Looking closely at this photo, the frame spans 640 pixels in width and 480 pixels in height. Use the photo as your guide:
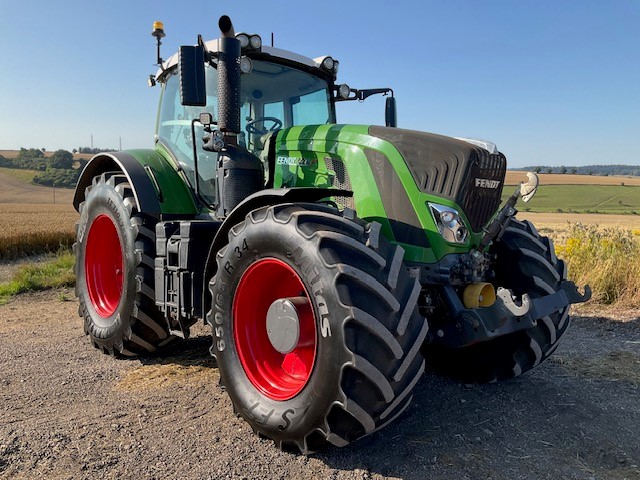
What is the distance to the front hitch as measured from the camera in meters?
2.88

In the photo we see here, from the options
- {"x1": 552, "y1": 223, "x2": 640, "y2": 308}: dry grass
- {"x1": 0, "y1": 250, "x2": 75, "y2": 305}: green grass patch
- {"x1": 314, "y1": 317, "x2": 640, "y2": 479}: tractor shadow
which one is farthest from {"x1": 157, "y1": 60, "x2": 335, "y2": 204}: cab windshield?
{"x1": 0, "y1": 250, "x2": 75, "y2": 305}: green grass patch

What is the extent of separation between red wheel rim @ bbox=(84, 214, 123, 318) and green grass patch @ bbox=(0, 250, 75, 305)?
3140 millimetres

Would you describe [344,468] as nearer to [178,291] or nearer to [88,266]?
[178,291]

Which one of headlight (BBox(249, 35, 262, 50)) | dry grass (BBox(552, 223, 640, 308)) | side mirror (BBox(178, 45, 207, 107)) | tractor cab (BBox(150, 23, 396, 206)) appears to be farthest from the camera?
dry grass (BBox(552, 223, 640, 308))

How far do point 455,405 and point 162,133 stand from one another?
352cm

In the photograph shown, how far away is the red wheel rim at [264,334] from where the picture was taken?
3.09 meters

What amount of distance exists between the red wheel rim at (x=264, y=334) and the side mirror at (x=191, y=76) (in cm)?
118

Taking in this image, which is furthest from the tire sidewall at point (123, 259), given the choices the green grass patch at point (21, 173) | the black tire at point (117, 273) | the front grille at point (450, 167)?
the green grass patch at point (21, 173)

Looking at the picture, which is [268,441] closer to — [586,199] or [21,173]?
[586,199]

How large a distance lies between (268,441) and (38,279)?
7156 millimetres

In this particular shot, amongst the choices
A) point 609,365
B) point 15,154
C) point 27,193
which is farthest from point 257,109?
point 15,154

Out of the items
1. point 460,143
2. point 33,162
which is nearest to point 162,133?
point 460,143

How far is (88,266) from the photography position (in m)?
5.21

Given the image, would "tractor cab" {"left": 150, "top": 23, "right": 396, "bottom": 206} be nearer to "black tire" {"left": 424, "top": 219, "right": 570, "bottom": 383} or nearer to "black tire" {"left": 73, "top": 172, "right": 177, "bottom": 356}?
"black tire" {"left": 73, "top": 172, "right": 177, "bottom": 356}
